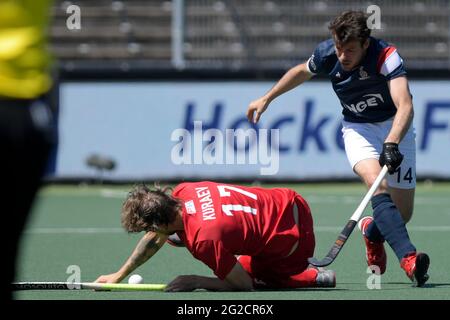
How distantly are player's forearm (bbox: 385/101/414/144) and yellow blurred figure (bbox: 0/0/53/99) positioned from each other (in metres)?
3.89

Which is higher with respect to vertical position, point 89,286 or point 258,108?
point 258,108

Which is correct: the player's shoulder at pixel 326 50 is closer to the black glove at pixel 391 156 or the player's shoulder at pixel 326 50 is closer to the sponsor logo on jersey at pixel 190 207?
the black glove at pixel 391 156

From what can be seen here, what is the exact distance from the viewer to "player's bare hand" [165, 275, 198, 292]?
650 centimetres

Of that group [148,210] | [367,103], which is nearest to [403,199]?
[367,103]

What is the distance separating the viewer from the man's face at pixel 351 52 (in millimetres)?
6953

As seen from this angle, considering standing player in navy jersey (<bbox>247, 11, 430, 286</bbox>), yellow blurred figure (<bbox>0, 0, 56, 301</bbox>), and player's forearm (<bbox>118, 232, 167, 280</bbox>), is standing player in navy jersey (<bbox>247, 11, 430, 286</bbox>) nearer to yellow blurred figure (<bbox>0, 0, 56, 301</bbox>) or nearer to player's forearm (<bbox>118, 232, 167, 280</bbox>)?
player's forearm (<bbox>118, 232, 167, 280</bbox>)

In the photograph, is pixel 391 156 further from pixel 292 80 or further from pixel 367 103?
pixel 292 80

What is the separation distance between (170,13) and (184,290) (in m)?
10.9

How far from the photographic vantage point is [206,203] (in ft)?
21.5

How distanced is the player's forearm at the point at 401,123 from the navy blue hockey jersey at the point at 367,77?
9.4 inches

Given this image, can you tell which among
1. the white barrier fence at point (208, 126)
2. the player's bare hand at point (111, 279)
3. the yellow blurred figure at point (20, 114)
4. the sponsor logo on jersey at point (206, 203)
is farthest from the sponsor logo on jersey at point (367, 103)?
the white barrier fence at point (208, 126)

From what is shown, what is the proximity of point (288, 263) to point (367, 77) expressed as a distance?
125 cm
